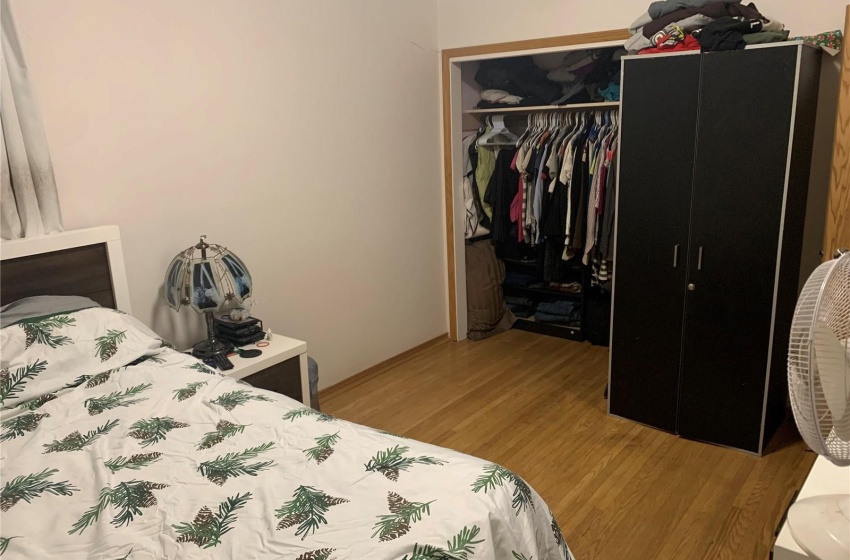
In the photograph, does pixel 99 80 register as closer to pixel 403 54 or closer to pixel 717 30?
pixel 403 54

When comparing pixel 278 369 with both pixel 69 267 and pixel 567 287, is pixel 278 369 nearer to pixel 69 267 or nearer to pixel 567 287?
pixel 69 267

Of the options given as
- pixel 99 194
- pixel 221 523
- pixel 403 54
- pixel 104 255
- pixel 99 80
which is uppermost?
pixel 403 54

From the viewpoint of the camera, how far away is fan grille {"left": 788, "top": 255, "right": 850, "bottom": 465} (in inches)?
43.2

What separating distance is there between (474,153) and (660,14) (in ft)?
5.68

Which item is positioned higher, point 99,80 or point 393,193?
point 99,80

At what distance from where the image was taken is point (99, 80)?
2.50 meters

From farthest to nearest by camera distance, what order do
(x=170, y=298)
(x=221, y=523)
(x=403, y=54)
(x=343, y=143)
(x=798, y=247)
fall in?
(x=403, y=54), (x=343, y=143), (x=798, y=247), (x=170, y=298), (x=221, y=523)

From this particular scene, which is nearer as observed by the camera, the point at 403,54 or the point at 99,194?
the point at 99,194

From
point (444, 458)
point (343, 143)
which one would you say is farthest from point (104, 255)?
point (444, 458)

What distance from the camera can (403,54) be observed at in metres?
3.83

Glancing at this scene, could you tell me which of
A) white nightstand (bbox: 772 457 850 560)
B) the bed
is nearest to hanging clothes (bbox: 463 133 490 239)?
the bed

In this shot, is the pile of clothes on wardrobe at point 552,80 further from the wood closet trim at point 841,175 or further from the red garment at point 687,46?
the wood closet trim at point 841,175

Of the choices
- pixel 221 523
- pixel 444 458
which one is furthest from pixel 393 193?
pixel 221 523

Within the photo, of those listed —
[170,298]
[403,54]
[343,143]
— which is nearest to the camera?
[170,298]
